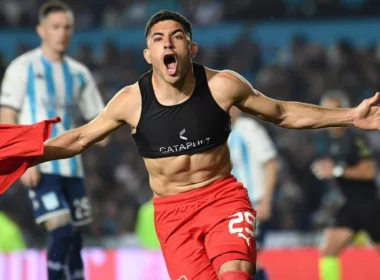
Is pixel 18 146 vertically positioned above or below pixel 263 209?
above

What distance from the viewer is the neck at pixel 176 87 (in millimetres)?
5160

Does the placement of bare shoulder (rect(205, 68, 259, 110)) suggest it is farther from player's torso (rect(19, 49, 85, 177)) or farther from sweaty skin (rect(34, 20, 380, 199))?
player's torso (rect(19, 49, 85, 177))

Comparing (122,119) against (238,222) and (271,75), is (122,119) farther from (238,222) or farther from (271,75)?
(271,75)

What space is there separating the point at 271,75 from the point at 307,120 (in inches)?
337

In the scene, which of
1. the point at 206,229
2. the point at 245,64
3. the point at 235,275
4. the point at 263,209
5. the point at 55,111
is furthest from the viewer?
the point at 245,64

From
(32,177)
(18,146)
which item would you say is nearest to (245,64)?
(32,177)

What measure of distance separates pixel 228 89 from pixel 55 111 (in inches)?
84.8

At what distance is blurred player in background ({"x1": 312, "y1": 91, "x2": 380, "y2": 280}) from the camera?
344 inches

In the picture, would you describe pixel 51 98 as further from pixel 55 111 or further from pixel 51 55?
pixel 51 55

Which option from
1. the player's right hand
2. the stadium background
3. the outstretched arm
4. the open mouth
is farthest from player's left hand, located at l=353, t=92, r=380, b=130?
the stadium background

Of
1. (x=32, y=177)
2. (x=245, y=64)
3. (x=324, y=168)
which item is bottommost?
(x=324, y=168)

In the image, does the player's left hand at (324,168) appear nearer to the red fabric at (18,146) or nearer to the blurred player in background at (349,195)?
the blurred player in background at (349,195)

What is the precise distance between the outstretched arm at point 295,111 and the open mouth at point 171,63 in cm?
29

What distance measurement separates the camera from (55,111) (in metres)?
6.96
